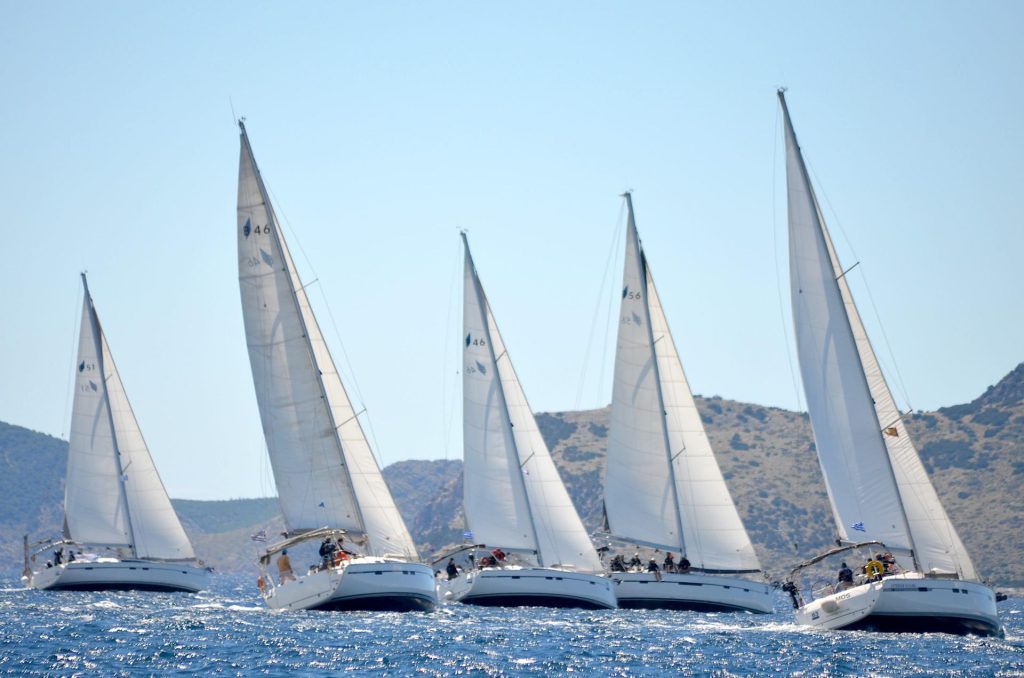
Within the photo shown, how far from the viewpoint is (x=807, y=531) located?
13175cm

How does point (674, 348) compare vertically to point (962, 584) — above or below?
above

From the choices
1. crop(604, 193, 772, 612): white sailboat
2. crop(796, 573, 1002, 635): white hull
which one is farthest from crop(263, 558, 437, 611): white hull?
crop(796, 573, 1002, 635): white hull

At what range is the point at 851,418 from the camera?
145 feet

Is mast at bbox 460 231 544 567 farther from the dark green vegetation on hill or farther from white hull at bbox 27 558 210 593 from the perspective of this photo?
the dark green vegetation on hill

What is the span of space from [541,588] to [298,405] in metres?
10.4

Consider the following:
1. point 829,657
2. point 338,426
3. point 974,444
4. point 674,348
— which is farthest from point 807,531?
point 829,657

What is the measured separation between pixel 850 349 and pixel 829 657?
1065 cm

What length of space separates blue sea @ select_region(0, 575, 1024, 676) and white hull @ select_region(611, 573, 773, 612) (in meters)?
2.44

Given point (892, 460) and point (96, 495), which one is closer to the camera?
point (892, 460)

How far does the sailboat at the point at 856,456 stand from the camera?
4222 cm

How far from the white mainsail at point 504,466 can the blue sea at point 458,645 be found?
425 cm

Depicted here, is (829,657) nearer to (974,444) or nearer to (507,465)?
(507,465)

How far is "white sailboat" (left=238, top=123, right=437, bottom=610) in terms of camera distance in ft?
164

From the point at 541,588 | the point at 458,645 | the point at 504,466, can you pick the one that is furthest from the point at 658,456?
the point at 458,645
